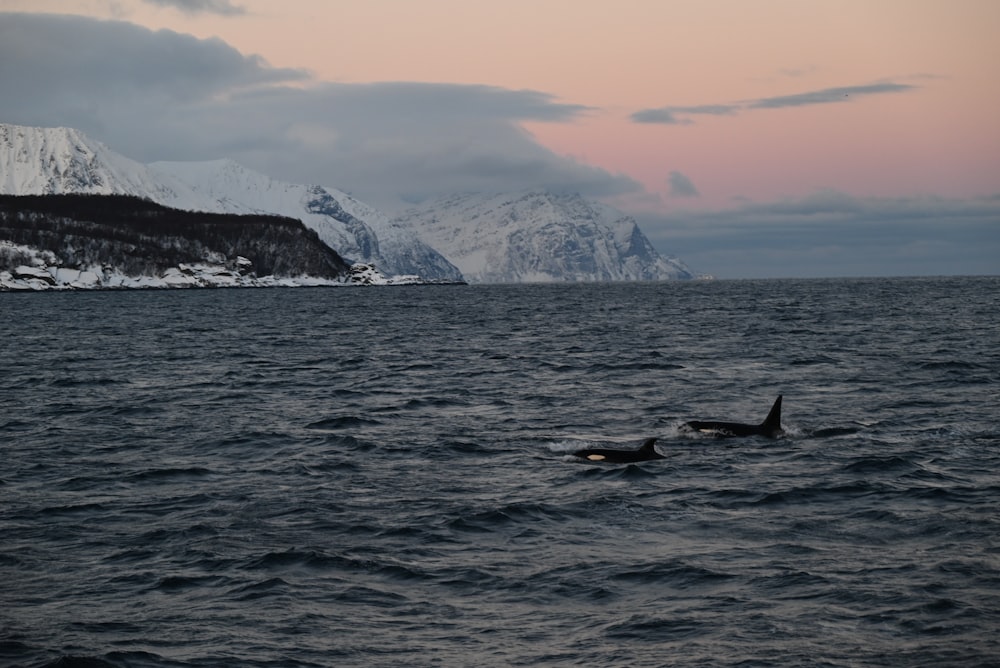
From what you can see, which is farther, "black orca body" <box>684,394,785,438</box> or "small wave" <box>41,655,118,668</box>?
"black orca body" <box>684,394,785,438</box>

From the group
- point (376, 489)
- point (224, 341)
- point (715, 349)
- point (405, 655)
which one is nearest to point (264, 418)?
Result: point (376, 489)

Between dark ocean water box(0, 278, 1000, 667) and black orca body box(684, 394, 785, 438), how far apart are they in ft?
2.28

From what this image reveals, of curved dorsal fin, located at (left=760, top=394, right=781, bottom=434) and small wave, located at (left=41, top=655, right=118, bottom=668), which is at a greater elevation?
curved dorsal fin, located at (left=760, top=394, right=781, bottom=434)

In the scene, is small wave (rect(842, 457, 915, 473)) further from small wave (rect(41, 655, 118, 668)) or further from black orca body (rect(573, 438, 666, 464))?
small wave (rect(41, 655, 118, 668))

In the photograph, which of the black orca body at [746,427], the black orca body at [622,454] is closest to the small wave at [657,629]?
the black orca body at [622,454]

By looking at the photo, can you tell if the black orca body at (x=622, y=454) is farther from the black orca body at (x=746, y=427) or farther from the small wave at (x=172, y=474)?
the small wave at (x=172, y=474)

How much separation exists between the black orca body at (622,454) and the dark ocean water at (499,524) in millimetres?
656

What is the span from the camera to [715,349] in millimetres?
70438

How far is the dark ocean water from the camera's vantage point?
16.0m

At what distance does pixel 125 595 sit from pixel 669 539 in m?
10.2

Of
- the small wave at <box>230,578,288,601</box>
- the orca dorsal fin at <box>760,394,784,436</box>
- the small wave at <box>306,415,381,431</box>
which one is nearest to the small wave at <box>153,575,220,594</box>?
the small wave at <box>230,578,288,601</box>

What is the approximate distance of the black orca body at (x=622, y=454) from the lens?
98.1ft

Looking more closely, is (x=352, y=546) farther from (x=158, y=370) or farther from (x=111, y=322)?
(x=111, y=322)

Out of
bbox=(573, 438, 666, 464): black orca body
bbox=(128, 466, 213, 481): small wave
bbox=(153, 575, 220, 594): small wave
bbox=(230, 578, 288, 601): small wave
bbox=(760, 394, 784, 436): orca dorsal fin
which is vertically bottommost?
bbox=(230, 578, 288, 601): small wave
